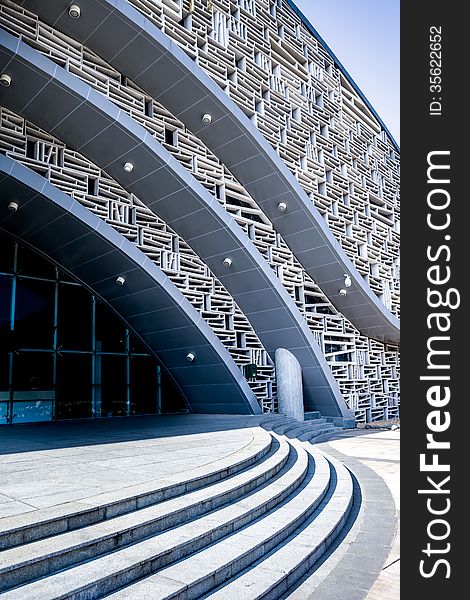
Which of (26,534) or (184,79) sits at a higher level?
(184,79)

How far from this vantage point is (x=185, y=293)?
1716 centimetres

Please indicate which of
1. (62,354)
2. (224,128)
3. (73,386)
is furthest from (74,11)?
(73,386)

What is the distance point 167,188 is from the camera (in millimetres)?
15852

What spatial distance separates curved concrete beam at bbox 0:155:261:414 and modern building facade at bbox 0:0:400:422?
6 cm

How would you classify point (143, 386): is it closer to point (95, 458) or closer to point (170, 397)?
point (170, 397)

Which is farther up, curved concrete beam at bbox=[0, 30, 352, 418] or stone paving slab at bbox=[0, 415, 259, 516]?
→ curved concrete beam at bbox=[0, 30, 352, 418]

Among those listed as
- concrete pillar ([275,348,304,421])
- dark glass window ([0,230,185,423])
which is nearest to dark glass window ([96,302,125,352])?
dark glass window ([0,230,185,423])

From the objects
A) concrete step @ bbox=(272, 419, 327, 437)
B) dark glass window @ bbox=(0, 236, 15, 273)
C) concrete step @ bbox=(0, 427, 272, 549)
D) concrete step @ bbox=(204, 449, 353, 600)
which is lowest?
concrete step @ bbox=(272, 419, 327, 437)

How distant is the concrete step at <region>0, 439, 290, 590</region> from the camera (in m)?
3.79

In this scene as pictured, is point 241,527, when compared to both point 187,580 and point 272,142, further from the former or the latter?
point 272,142

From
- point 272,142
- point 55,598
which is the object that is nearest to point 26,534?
point 55,598

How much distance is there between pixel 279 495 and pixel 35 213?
1142cm

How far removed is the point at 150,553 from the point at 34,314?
13754mm

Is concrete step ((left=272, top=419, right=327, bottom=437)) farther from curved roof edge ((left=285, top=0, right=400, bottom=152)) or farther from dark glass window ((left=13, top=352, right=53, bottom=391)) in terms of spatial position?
curved roof edge ((left=285, top=0, right=400, bottom=152))
